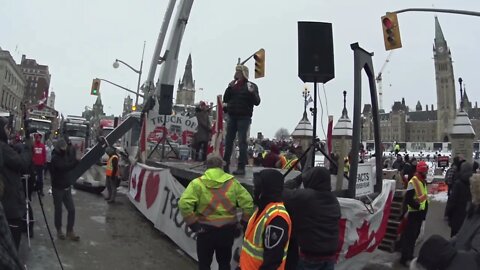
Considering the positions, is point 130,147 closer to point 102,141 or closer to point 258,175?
point 102,141

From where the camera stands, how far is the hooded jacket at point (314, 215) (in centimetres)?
386

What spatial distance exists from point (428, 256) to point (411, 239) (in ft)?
17.9

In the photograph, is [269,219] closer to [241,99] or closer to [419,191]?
[241,99]

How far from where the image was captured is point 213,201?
15.3 feet

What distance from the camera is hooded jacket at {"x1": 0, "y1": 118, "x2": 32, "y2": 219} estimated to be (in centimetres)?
480

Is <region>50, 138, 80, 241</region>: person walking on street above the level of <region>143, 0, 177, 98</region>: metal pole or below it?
below

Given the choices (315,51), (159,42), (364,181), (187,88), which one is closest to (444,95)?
(187,88)

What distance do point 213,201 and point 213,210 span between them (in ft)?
0.34

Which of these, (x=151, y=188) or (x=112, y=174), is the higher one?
(x=112, y=174)

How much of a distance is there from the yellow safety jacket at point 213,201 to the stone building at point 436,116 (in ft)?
396

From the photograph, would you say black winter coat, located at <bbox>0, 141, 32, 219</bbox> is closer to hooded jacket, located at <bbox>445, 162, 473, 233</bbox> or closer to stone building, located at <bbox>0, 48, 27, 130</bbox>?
hooded jacket, located at <bbox>445, 162, 473, 233</bbox>

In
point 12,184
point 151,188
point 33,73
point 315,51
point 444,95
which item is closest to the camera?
point 12,184

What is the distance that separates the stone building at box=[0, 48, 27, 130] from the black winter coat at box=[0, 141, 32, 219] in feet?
213

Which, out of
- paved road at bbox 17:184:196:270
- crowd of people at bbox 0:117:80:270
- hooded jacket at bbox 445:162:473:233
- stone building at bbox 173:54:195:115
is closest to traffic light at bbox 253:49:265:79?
paved road at bbox 17:184:196:270
